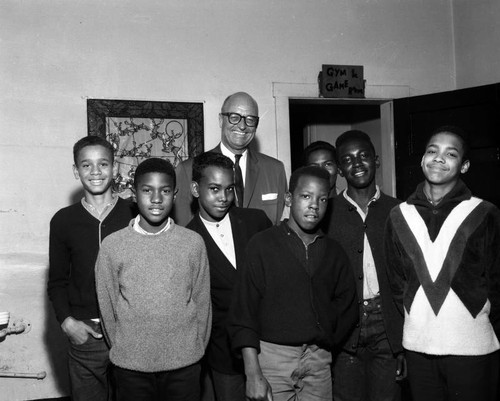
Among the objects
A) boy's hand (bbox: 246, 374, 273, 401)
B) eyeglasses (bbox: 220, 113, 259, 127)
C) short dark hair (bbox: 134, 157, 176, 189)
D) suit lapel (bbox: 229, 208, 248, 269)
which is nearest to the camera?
boy's hand (bbox: 246, 374, 273, 401)

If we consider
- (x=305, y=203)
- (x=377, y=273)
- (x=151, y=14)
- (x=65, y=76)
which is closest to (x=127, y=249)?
(x=305, y=203)

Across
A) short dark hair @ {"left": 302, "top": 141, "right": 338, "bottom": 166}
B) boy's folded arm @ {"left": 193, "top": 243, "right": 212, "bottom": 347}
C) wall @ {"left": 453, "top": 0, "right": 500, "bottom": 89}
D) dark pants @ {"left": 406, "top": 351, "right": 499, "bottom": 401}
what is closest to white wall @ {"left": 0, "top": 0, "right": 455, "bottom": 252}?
wall @ {"left": 453, "top": 0, "right": 500, "bottom": 89}

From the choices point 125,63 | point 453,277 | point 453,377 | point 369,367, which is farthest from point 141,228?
point 125,63

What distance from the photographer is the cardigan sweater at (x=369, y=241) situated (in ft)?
9.27

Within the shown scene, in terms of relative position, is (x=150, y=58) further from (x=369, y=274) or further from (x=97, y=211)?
(x=369, y=274)

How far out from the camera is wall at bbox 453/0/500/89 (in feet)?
16.9

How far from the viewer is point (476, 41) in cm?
536

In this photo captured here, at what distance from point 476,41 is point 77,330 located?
4.32 m

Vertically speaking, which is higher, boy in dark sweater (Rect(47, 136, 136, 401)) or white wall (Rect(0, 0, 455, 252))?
white wall (Rect(0, 0, 455, 252))

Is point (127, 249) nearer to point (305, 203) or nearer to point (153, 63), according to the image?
point (305, 203)

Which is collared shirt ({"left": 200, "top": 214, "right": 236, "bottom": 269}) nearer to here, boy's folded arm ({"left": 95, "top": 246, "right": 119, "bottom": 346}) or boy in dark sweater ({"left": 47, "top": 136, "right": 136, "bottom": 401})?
boy in dark sweater ({"left": 47, "top": 136, "right": 136, "bottom": 401})

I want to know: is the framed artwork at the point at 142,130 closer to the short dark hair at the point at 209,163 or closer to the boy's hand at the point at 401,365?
the short dark hair at the point at 209,163

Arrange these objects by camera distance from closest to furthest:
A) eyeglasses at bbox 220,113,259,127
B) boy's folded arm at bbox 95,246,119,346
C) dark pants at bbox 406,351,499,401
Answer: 1. dark pants at bbox 406,351,499,401
2. boy's folded arm at bbox 95,246,119,346
3. eyeglasses at bbox 220,113,259,127

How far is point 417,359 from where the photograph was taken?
2.65 m
